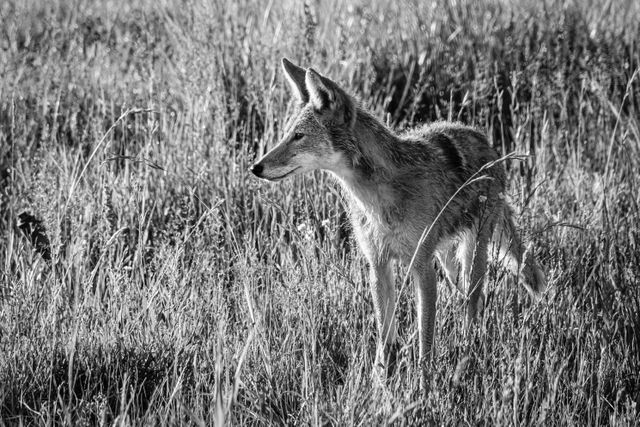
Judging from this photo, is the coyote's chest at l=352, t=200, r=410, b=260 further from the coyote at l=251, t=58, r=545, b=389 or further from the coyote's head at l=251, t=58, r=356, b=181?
the coyote's head at l=251, t=58, r=356, b=181

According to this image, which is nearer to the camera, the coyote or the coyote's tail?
the coyote

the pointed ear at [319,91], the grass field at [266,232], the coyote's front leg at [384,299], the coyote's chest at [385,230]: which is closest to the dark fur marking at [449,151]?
the grass field at [266,232]

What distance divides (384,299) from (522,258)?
680 mm

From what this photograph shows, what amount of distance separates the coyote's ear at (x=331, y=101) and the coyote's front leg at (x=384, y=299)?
0.73 meters

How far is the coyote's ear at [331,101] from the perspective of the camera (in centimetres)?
393

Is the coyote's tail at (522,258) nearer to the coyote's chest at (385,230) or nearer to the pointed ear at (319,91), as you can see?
the coyote's chest at (385,230)

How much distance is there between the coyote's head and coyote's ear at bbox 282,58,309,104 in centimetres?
8

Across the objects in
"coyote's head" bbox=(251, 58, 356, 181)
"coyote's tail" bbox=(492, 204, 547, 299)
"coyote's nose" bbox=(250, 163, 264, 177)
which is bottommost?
"coyote's tail" bbox=(492, 204, 547, 299)

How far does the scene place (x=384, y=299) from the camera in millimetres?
4125

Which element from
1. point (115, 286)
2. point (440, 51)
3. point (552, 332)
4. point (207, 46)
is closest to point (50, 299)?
point (115, 286)

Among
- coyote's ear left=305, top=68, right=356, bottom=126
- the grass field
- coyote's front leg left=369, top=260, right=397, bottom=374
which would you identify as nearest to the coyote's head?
coyote's ear left=305, top=68, right=356, bottom=126

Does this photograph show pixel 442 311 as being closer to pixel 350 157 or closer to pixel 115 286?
pixel 350 157

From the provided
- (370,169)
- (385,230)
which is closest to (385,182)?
(370,169)

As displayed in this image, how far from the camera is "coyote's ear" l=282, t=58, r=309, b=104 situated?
416 centimetres
